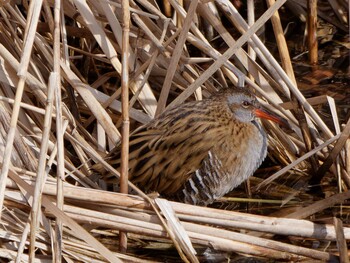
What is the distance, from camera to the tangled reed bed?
3680 millimetres

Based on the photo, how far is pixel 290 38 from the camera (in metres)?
6.42

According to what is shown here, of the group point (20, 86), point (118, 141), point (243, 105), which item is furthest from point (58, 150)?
point (243, 105)

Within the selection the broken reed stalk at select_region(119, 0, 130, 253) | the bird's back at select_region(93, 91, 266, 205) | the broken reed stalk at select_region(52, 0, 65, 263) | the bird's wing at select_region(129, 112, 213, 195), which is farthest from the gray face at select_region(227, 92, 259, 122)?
the broken reed stalk at select_region(52, 0, 65, 263)

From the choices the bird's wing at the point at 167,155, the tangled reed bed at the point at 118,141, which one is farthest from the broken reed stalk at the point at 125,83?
the bird's wing at the point at 167,155

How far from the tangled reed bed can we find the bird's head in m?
0.14

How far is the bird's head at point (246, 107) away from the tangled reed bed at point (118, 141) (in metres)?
0.14

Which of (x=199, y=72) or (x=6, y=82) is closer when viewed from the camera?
(x=6, y=82)

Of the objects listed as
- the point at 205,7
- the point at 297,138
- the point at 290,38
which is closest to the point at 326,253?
the point at 297,138

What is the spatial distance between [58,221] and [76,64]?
1.94 meters

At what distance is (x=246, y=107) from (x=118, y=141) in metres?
0.66

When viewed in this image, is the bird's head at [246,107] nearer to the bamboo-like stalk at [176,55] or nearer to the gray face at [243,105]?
the gray face at [243,105]

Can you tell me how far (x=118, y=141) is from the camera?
4.38m

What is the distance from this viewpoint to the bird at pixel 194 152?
428cm

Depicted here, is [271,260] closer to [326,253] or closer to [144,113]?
[326,253]
